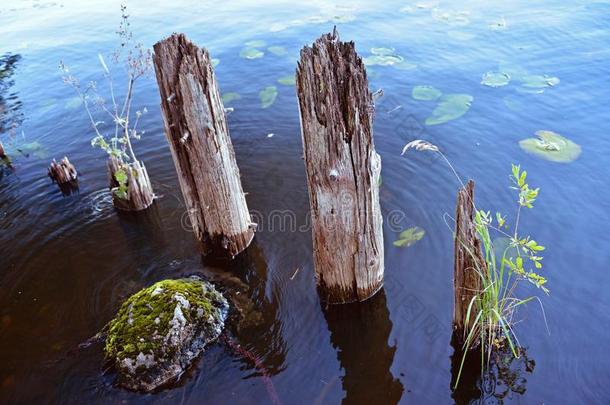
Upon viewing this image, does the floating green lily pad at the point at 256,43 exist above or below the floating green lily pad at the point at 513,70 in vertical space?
above

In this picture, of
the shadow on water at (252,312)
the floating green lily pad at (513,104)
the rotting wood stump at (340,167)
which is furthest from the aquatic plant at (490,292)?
the floating green lily pad at (513,104)

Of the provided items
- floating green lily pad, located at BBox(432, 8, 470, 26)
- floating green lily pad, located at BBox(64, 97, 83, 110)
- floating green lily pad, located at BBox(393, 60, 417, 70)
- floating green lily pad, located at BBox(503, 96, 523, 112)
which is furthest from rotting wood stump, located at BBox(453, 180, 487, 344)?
floating green lily pad, located at BBox(432, 8, 470, 26)

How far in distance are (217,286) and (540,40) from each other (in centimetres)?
1008

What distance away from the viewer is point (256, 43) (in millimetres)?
11773

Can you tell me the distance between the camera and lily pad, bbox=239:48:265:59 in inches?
432

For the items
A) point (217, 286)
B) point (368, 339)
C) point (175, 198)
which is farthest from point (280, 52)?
point (368, 339)

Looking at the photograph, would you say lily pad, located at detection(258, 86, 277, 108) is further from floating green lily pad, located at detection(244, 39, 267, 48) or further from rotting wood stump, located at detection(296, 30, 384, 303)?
rotting wood stump, located at detection(296, 30, 384, 303)

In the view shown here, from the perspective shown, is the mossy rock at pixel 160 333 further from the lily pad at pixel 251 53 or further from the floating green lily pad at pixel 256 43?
the floating green lily pad at pixel 256 43

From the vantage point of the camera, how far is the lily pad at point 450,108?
7895mm

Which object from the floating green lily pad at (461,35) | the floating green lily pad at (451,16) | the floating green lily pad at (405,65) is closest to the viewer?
the floating green lily pad at (405,65)

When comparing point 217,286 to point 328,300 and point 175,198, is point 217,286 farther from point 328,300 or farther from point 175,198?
point 175,198

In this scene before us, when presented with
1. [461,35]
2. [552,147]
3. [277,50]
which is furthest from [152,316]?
[461,35]

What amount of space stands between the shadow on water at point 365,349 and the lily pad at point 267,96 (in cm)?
532

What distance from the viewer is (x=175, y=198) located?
21.6 feet
